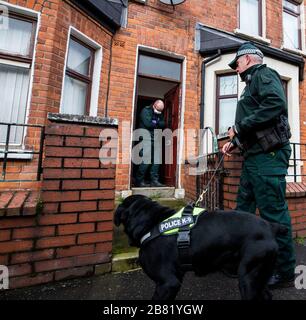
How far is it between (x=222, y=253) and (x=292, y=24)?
8.84 m

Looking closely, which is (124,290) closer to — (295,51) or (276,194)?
(276,194)

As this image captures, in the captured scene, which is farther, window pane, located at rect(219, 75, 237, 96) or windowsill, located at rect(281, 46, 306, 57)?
windowsill, located at rect(281, 46, 306, 57)

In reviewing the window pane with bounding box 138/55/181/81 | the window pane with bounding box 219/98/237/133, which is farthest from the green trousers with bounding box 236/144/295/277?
the window pane with bounding box 138/55/181/81

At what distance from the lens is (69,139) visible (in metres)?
2.27

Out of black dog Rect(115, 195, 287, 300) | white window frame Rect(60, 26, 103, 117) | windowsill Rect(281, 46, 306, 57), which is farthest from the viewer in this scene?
windowsill Rect(281, 46, 306, 57)

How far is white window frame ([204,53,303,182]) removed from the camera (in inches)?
225

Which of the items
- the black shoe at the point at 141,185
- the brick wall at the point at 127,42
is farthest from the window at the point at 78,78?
the black shoe at the point at 141,185

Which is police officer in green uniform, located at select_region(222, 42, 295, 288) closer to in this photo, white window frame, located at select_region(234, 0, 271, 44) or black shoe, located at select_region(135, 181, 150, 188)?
black shoe, located at select_region(135, 181, 150, 188)

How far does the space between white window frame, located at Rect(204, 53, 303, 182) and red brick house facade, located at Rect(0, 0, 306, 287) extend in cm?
3

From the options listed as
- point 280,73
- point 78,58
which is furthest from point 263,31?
point 78,58

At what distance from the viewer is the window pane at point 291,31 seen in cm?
734

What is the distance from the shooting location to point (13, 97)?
379 centimetres

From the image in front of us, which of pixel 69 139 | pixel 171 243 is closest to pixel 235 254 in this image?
pixel 171 243
